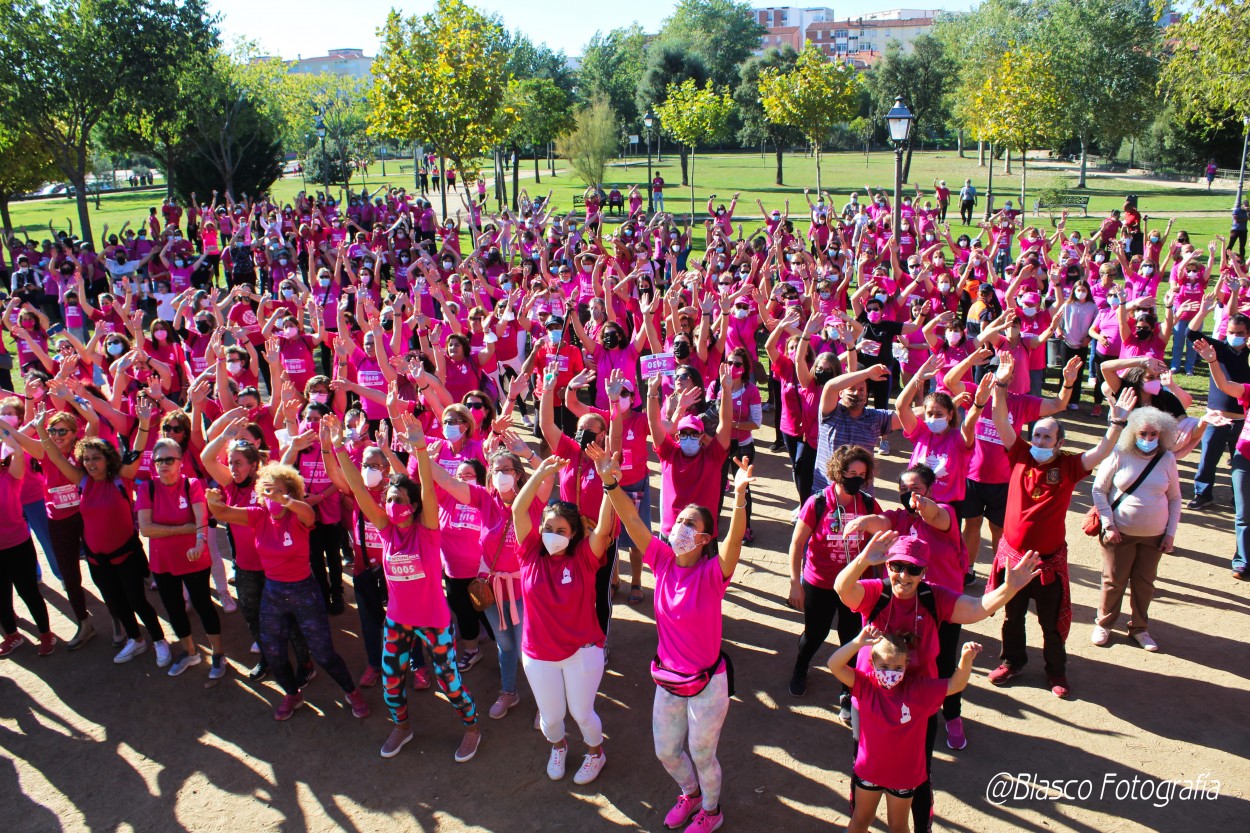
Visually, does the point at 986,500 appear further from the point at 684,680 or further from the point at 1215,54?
the point at 1215,54

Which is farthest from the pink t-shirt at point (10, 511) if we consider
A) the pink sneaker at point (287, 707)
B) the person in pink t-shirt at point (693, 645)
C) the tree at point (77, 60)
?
the tree at point (77, 60)

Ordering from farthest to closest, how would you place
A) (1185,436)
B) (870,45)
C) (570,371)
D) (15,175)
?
(870,45) → (15,175) → (570,371) → (1185,436)

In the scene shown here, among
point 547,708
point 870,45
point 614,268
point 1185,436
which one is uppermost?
point 870,45

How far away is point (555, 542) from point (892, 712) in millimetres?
1866

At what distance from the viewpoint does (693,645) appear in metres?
4.51

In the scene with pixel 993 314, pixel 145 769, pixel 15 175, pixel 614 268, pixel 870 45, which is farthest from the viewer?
pixel 870 45

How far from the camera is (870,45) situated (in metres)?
162

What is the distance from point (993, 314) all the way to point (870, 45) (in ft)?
552

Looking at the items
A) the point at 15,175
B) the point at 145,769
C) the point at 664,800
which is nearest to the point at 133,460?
the point at 145,769

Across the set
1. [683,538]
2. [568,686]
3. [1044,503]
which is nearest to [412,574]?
[568,686]

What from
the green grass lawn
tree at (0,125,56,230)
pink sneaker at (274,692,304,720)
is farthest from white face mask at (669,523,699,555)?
tree at (0,125,56,230)

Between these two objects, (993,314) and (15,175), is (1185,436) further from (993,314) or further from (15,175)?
(15,175)

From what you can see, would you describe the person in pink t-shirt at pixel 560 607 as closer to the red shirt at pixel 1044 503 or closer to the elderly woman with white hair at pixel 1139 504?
the red shirt at pixel 1044 503

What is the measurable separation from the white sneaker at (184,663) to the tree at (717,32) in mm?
64694
